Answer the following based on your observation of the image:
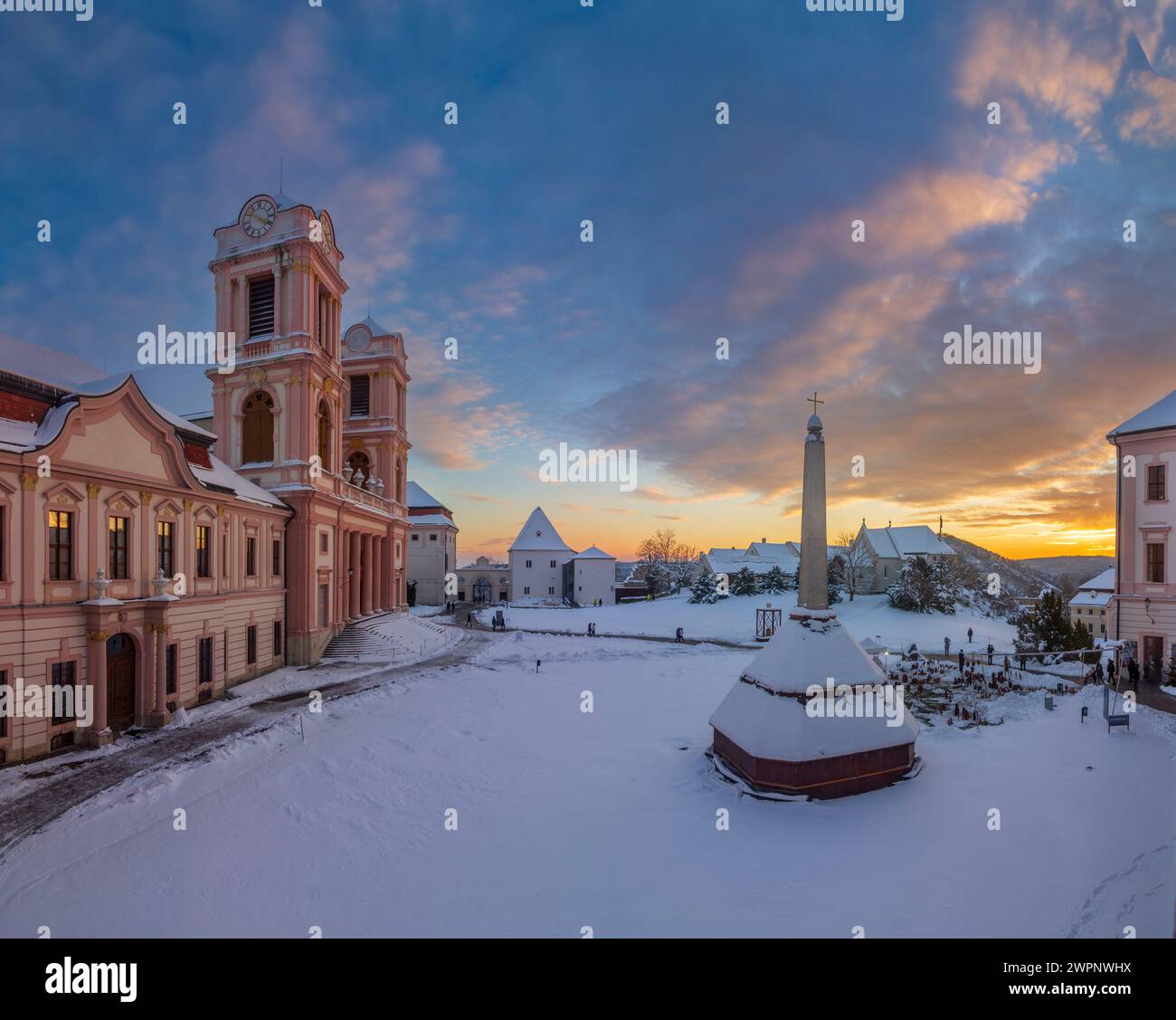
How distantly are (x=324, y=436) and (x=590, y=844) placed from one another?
25949mm

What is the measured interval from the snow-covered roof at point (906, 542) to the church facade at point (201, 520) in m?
53.7

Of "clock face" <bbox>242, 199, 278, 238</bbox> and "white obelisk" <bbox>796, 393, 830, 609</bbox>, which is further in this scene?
"clock face" <bbox>242, 199, 278, 238</bbox>

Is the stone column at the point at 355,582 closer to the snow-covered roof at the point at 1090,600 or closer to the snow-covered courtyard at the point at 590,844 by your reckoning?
the snow-covered courtyard at the point at 590,844

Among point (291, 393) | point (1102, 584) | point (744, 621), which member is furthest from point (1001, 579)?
point (291, 393)

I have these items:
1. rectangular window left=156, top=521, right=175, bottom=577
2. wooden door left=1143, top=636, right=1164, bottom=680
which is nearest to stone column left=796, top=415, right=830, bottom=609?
wooden door left=1143, top=636, right=1164, bottom=680

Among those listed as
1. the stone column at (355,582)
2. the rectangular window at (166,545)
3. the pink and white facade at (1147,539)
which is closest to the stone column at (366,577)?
the stone column at (355,582)

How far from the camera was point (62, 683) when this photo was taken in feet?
45.9

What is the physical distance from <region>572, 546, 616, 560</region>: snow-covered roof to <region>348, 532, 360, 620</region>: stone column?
3528cm

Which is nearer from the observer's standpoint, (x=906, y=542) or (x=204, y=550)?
(x=204, y=550)

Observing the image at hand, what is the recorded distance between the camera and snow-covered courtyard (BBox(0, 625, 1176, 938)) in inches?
315

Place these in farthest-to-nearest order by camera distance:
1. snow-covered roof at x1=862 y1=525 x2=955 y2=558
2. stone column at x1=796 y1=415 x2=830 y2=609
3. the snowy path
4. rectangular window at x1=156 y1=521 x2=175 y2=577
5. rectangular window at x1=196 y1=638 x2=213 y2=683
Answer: snow-covered roof at x1=862 y1=525 x2=955 y2=558 → rectangular window at x1=196 y1=638 x2=213 y2=683 → rectangular window at x1=156 y1=521 x2=175 y2=577 → stone column at x1=796 y1=415 x2=830 y2=609 → the snowy path

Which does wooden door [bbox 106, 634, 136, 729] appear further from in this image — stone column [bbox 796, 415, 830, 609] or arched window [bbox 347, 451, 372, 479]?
arched window [bbox 347, 451, 372, 479]

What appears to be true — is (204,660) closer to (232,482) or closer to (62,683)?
(62,683)
